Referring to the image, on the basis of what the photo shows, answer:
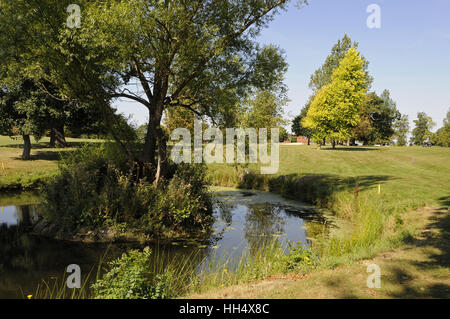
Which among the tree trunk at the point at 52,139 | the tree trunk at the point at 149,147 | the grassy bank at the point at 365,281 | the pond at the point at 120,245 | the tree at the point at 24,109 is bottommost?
the pond at the point at 120,245

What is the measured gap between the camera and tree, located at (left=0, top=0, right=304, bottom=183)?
1105 cm

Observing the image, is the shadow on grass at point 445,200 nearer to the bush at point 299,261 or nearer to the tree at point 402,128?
the bush at point 299,261

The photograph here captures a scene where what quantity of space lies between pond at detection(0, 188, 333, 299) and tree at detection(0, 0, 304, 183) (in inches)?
154

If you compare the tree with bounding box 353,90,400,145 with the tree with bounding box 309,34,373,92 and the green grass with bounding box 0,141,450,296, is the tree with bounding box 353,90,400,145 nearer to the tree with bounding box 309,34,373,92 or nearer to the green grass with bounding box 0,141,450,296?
the tree with bounding box 309,34,373,92

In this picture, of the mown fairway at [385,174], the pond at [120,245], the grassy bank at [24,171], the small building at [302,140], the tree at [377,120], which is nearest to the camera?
the pond at [120,245]

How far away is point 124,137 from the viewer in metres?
14.0

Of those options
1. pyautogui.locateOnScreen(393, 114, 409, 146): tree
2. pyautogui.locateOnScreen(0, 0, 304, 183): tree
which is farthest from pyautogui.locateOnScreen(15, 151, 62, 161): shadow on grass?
pyautogui.locateOnScreen(393, 114, 409, 146): tree

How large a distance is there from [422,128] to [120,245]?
118 metres

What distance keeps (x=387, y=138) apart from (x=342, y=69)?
1521 inches

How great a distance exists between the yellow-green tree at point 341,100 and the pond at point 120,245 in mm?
31836

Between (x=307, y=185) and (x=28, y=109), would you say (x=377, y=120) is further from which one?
(x=28, y=109)

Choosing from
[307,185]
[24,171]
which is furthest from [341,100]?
[24,171]

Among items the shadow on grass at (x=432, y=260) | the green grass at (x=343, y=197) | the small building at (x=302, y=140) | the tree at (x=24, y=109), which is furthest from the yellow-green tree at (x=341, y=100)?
the small building at (x=302, y=140)

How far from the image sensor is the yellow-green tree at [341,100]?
46.0 meters
